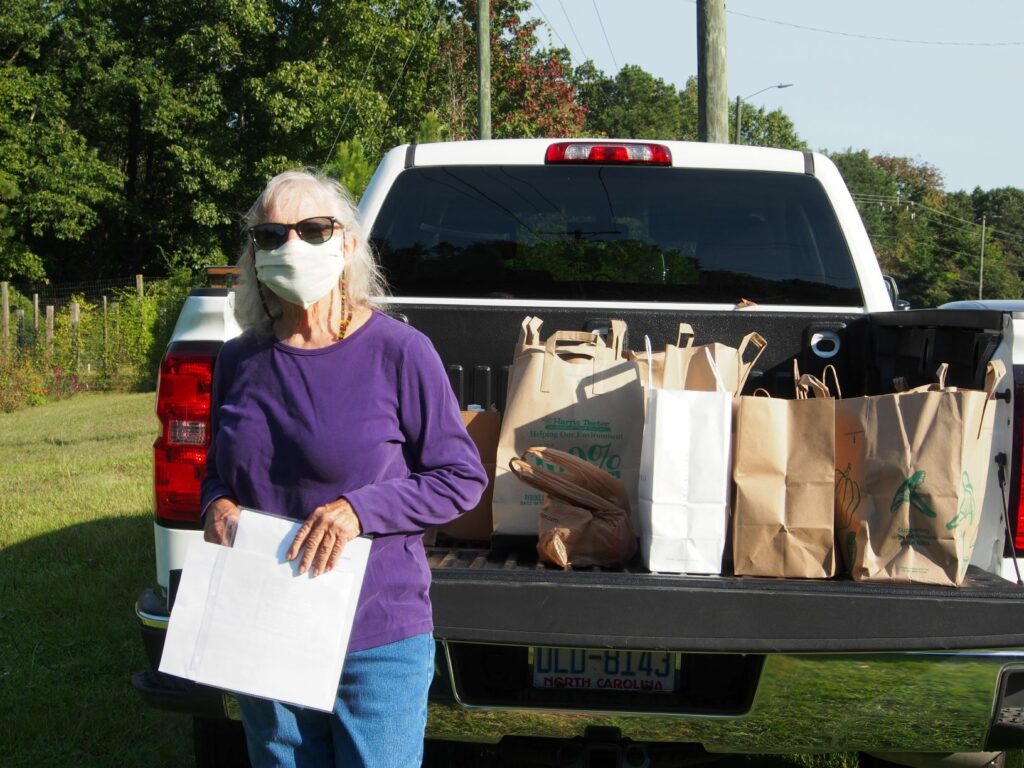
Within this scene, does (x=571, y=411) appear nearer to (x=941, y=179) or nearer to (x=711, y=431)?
(x=711, y=431)

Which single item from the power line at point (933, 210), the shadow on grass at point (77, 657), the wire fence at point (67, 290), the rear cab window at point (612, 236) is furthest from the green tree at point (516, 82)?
the power line at point (933, 210)

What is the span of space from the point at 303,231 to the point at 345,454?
17.0 inches

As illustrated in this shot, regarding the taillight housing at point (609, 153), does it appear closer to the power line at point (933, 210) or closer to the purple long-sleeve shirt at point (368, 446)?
the purple long-sleeve shirt at point (368, 446)

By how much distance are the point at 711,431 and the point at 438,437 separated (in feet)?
2.84

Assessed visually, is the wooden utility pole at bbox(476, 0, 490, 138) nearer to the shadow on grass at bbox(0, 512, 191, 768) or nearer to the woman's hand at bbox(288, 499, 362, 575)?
the shadow on grass at bbox(0, 512, 191, 768)

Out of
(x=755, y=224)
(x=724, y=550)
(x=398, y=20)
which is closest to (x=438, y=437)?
(x=724, y=550)

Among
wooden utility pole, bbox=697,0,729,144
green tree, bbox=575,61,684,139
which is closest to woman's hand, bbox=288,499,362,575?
wooden utility pole, bbox=697,0,729,144

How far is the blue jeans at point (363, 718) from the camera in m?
2.08

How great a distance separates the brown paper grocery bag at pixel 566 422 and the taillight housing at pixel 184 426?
0.78 metres

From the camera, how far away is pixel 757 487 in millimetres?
2775

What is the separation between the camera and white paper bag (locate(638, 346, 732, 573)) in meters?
2.75

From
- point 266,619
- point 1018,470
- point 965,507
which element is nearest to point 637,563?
point 965,507

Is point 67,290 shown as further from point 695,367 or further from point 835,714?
point 835,714

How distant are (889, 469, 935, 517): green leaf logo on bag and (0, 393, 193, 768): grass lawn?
8.41 feet
